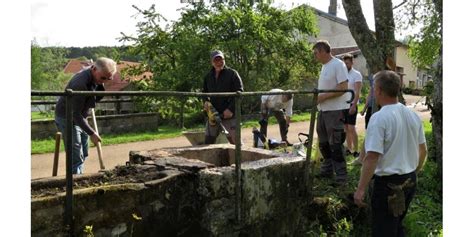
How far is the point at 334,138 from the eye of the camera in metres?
5.63

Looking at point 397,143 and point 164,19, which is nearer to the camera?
point 397,143

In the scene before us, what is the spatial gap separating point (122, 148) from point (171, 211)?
7401 millimetres

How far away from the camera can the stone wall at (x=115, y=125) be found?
488 inches

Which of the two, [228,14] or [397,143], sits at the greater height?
[228,14]

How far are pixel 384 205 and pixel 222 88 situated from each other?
2.87 m

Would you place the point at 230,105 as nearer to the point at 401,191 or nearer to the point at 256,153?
the point at 256,153

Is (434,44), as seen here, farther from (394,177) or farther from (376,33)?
(394,177)

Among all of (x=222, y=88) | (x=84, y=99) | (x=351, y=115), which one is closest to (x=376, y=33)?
(x=351, y=115)

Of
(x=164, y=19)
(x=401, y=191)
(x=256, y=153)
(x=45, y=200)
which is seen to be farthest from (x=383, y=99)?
(x=164, y=19)

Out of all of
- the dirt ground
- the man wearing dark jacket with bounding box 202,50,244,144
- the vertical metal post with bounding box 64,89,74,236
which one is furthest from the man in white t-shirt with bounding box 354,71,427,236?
the dirt ground

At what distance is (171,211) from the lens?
3.78m

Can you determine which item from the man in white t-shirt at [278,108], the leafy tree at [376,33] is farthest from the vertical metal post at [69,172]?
the man in white t-shirt at [278,108]

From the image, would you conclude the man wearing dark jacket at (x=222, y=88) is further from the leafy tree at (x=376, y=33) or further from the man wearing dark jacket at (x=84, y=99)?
the leafy tree at (x=376, y=33)

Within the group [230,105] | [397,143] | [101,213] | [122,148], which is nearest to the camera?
[101,213]
